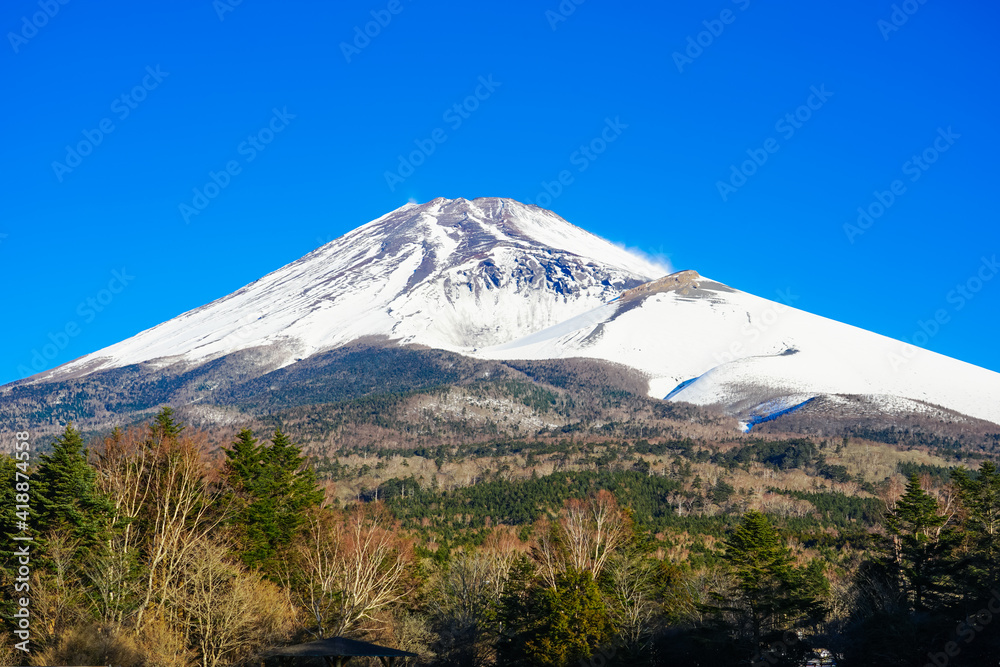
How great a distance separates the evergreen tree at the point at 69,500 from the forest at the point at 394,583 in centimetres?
10

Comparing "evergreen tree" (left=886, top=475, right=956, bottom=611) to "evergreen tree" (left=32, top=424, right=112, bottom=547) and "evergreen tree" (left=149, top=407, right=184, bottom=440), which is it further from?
"evergreen tree" (left=149, top=407, right=184, bottom=440)

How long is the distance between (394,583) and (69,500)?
1854 cm

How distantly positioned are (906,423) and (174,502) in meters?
185

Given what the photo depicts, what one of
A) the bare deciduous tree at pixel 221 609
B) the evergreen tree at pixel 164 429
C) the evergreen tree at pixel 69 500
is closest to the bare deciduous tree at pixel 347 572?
the bare deciduous tree at pixel 221 609

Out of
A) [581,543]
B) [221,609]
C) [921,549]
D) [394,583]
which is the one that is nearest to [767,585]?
[921,549]

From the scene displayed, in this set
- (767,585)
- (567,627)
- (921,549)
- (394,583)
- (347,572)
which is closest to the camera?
(567,627)

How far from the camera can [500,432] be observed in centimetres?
18975

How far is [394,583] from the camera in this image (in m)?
49.9

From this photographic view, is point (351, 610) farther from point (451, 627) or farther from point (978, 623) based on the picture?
point (978, 623)

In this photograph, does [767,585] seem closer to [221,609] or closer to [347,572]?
[347,572]

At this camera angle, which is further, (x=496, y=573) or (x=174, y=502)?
(x=496, y=573)

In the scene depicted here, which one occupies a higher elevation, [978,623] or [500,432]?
[500,432]

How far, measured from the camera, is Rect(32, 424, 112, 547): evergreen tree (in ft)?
126

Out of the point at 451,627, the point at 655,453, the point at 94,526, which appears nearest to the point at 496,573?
the point at 451,627
